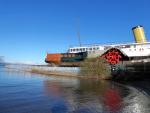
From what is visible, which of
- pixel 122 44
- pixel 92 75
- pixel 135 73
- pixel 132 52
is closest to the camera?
pixel 135 73

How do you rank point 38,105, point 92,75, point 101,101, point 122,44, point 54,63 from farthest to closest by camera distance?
point 54,63
point 122,44
point 92,75
point 101,101
point 38,105

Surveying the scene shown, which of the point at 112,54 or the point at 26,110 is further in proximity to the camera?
the point at 112,54

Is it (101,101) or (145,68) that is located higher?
(145,68)

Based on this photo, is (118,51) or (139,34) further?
(139,34)

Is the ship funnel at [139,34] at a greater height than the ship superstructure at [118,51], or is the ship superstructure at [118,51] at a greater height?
the ship funnel at [139,34]

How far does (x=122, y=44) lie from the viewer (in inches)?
2360

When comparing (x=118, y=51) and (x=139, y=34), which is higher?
(x=139, y=34)

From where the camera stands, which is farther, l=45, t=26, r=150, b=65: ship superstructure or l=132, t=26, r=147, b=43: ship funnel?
l=132, t=26, r=147, b=43: ship funnel

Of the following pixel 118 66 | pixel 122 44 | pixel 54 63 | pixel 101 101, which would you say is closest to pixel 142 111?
pixel 101 101

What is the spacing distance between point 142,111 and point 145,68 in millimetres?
26566

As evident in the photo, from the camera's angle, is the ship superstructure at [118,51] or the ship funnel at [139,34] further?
the ship funnel at [139,34]

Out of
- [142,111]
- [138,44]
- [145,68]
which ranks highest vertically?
[138,44]

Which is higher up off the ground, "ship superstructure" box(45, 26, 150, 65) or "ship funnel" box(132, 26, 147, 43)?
"ship funnel" box(132, 26, 147, 43)

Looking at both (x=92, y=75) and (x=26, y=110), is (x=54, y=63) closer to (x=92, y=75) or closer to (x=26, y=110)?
(x=92, y=75)
